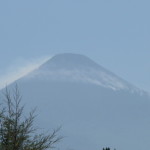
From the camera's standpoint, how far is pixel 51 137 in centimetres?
1376

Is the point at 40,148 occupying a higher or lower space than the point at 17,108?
lower

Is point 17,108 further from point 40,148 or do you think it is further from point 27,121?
point 40,148

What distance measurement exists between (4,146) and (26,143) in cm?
64

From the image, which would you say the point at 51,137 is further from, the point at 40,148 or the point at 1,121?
the point at 1,121

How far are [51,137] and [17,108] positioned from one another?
1.24m

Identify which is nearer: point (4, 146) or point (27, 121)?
point (4, 146)

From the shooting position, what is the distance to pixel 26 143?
537 inches

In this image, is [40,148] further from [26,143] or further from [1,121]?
[1,121]

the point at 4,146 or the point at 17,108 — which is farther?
the point at 17,108

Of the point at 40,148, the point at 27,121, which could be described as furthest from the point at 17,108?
the point at 40,148

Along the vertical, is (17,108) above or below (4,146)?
above

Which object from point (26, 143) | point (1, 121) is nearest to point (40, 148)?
point (26, 143)

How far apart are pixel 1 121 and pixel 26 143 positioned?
884mm

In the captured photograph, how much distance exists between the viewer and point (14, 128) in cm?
1372
